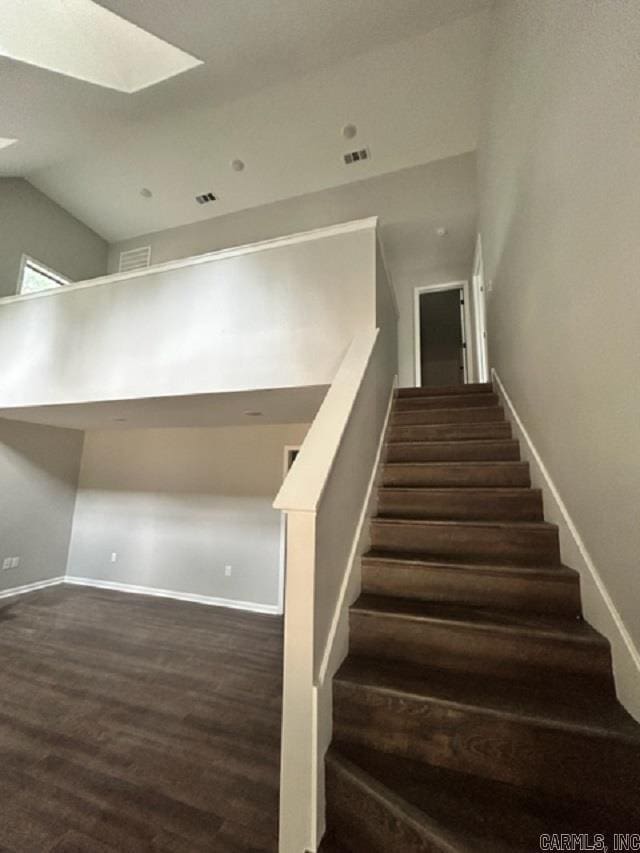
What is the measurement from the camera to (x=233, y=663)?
2.97 m

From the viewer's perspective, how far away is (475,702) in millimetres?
1193

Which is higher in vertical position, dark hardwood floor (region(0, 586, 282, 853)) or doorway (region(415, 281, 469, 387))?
doorway (region(415, 281, 469, 387))

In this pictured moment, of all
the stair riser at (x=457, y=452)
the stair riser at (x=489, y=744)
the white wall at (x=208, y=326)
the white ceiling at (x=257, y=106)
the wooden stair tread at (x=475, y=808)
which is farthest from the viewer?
the white ceiling at (x=257, y=106)

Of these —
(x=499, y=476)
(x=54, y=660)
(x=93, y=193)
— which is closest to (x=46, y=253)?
(x=93, y=193)

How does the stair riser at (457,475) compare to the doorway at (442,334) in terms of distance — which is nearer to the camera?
the stair riser at (457,475)

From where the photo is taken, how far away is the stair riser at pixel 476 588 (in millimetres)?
1548

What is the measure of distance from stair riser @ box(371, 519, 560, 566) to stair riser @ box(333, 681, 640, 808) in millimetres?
774

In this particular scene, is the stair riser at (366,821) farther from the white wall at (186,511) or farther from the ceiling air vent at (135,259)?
the ceiling air vent at (135,259)

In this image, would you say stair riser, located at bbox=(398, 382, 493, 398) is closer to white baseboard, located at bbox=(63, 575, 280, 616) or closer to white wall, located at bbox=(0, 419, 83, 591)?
white baseboard, located at bbox=(63, 575, 280, 616)

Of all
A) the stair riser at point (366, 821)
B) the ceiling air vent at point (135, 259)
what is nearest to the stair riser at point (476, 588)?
the stair riser at point (366, 821)

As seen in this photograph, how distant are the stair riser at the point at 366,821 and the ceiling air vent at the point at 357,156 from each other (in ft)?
19.2

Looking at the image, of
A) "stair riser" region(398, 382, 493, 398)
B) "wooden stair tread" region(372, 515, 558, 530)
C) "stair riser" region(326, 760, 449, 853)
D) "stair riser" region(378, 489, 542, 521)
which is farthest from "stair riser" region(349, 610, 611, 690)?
"stair riser" region(398, 382, 493, 398)

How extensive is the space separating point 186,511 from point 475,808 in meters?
4.39

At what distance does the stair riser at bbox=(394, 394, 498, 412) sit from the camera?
329 cm
